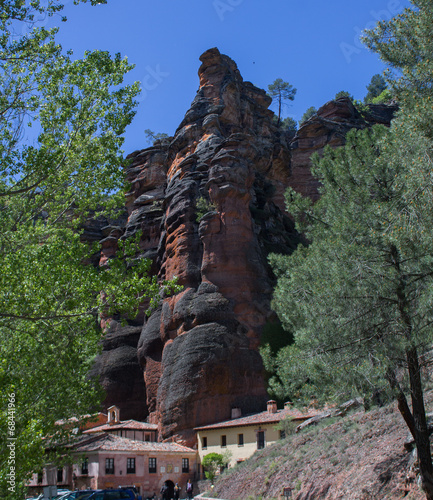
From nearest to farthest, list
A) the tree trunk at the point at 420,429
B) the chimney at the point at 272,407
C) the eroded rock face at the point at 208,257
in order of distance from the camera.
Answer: the tree trunk at the point at 420,429 → the chimney at the point at 272,407 → the eroded rock face at the point at 208,257

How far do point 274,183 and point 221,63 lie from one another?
685 inches

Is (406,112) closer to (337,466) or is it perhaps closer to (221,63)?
(337,466)

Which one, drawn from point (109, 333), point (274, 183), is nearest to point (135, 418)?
point (109, 333)

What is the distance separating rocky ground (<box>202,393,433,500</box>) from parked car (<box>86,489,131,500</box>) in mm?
6156

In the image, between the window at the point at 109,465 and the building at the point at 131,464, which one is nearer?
the building at the point at 131,464

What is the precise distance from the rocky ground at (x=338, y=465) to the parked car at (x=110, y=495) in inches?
242

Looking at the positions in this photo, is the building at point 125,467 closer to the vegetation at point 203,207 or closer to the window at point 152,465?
the window at point 152,465

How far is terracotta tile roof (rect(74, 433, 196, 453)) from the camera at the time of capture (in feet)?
121

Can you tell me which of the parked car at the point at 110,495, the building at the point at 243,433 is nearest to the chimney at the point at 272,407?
the building at the point at 243,433

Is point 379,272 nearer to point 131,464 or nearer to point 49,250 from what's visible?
point 49,250

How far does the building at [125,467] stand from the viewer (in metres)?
36.1

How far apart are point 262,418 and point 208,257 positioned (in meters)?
16.1

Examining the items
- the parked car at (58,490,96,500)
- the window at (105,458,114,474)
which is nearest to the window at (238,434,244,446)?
the window at (105,458,114,474)

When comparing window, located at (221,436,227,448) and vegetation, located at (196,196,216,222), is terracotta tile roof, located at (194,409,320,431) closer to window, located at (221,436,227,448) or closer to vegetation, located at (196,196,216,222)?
window, located at (221,436,227,448)
